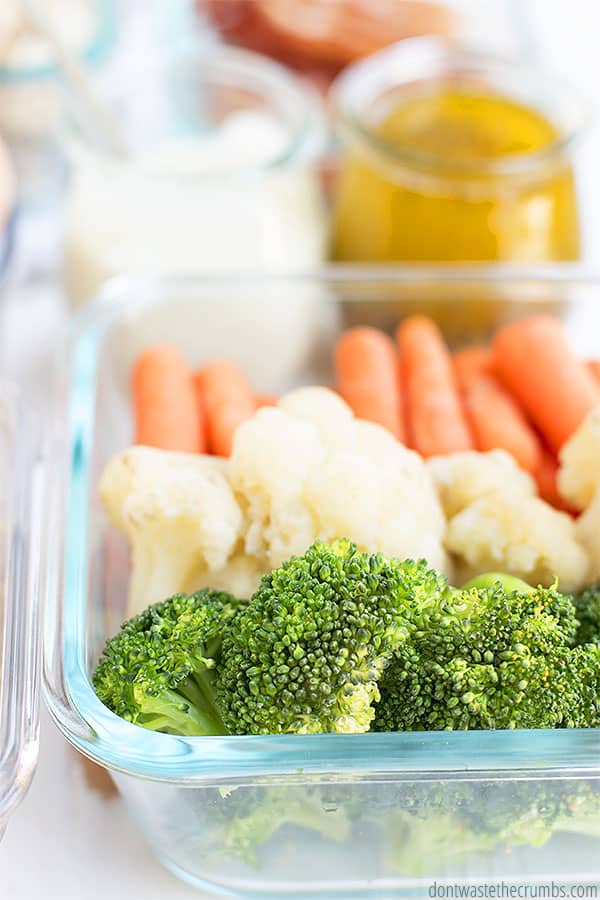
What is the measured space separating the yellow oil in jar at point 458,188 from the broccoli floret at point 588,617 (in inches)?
21.3

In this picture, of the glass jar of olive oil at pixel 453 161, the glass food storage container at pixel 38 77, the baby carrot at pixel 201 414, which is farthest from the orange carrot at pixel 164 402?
the glass food storage container at pixel 38 77

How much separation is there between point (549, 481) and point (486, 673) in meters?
0.32

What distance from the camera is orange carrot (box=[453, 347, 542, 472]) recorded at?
3.56 feet

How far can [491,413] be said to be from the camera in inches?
44.5

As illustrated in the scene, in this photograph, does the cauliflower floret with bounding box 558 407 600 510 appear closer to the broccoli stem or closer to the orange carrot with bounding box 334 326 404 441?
the orange carrot with bounding box 334 326 404 441

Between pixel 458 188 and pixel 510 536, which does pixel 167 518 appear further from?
pixel 458 188

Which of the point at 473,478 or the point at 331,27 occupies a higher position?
Result: the point at 331,27

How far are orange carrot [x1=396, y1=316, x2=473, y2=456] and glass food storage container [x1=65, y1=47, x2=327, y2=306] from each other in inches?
8.0

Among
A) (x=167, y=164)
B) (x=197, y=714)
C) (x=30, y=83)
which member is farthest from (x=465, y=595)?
(x=30, y=83)

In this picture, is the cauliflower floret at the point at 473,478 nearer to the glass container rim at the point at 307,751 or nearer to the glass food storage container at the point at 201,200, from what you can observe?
the glass container rim at the point at 307,751

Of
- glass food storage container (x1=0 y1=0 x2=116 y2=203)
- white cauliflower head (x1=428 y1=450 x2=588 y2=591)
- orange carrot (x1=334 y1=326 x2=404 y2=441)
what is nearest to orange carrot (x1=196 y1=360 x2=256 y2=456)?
orange carrot (x1=334 y1=326 x2=404 y2=441)

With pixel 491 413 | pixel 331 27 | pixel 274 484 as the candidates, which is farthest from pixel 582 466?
pixel 331 27

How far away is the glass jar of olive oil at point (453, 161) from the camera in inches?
50.1

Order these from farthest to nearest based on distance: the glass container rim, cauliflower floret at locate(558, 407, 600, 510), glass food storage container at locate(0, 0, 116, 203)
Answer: glass food storage container at locate(0, 0, 116, 203), cauliflower floret at locate(558, 407, 600, 510), the glass container rim
